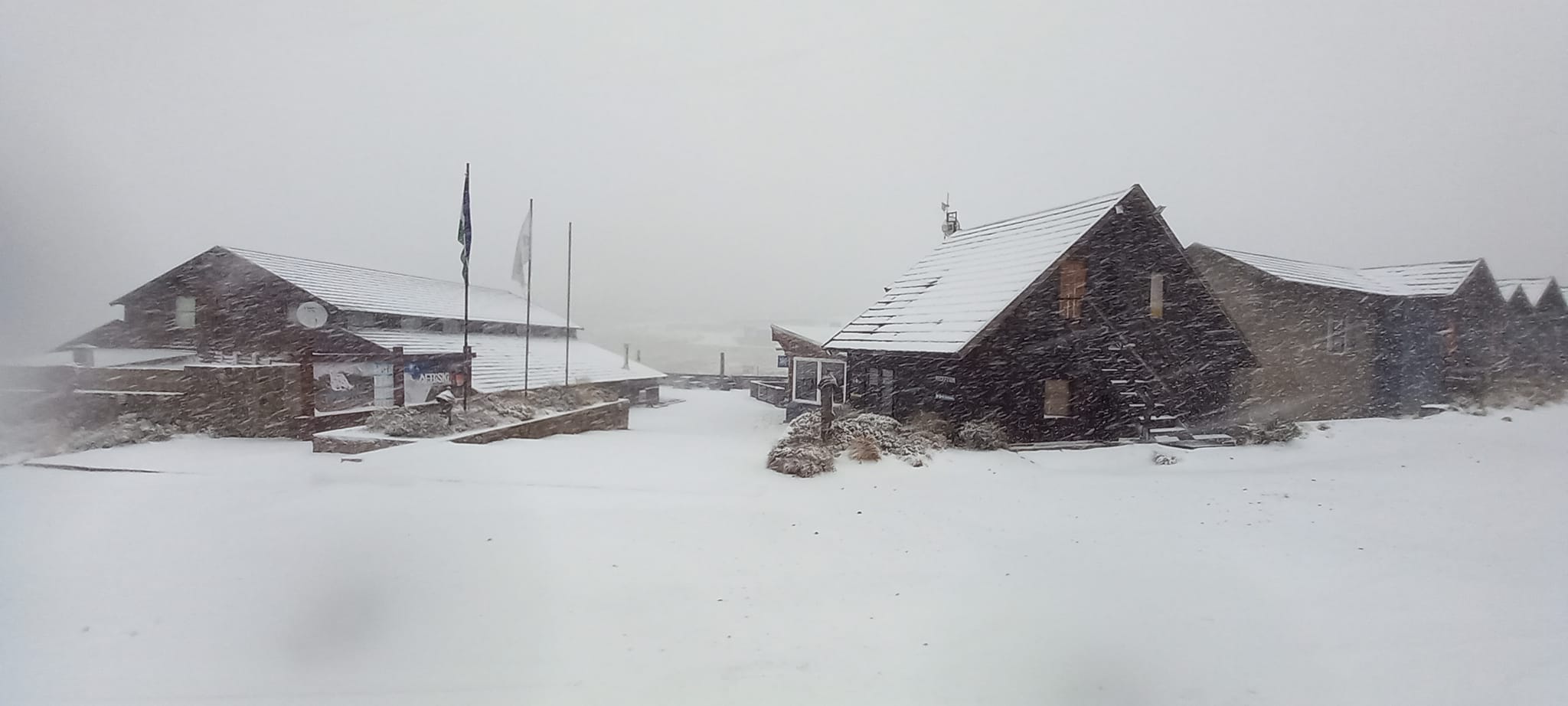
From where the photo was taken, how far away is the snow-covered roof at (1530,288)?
22.3 ft

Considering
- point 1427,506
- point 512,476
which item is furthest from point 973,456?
point 512,476

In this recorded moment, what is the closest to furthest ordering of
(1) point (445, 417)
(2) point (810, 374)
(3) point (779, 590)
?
(3) point (779, 590), (1) point (445, 417), (2) point (810, 374)

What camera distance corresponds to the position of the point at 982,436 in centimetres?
948

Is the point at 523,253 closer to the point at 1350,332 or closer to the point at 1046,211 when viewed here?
the point at 1046,211

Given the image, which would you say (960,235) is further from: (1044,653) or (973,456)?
(1044,653)

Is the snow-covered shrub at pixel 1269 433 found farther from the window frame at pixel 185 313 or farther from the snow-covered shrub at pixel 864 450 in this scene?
the window frame at pixel 185 313

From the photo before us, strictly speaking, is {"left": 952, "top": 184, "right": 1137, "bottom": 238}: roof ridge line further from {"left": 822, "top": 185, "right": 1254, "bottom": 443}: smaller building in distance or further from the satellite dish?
the satellite dish

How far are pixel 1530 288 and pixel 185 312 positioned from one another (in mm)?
22908

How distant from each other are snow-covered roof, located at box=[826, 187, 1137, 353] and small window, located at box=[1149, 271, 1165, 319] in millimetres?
1790

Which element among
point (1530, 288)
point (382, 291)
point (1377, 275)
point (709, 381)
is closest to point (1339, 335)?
point (1377, 275)

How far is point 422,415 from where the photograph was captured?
11039 mm

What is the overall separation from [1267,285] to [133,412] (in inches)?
909

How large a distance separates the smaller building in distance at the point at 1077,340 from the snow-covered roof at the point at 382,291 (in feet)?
42.1

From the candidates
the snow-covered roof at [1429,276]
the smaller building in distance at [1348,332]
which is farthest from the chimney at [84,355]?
the snow-covered roof at [1429,276]
